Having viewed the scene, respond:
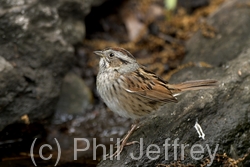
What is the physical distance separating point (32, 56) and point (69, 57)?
542mm

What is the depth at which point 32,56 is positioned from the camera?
6.01m

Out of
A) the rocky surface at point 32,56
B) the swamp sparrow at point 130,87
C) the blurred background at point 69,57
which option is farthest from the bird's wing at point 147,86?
the rocky surface at point 32,56

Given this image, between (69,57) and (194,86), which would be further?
(69,57)

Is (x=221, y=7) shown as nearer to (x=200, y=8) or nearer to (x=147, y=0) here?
(x=200, y=8)

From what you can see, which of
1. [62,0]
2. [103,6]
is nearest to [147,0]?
[103,6]

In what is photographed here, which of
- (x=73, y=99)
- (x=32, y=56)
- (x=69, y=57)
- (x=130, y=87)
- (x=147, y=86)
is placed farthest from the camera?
(x=73, y=99)

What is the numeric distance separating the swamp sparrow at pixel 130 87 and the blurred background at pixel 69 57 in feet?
3.15

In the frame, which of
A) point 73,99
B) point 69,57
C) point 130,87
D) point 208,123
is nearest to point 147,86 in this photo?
point 130,87

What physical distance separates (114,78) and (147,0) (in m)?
3.57

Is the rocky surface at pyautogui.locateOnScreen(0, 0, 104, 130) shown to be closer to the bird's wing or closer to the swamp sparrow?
the swamp sparrow

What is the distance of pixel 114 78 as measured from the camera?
491 centimetres

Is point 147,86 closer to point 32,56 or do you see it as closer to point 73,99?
point 32,56

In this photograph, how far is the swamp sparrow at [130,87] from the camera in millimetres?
4840

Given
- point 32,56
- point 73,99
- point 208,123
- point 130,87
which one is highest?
point 32,56
